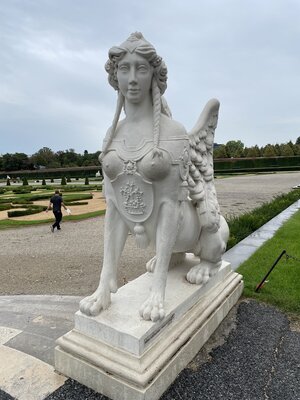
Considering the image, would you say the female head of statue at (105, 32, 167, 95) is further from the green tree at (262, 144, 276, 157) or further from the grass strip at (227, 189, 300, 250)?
the green tree at (262, 144, 276, 157)

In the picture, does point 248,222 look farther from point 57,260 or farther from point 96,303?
point 96,303

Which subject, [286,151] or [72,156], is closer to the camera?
[286,151]

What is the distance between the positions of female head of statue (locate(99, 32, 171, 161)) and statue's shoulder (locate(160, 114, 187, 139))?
0.06 metres

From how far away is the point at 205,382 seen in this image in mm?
2576

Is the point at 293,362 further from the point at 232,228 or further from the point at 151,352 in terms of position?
the point at 232,228

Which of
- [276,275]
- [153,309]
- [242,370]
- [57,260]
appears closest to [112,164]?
[153,309]

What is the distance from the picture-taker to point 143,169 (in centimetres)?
248

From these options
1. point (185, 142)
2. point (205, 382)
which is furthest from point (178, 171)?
point (205, 382)

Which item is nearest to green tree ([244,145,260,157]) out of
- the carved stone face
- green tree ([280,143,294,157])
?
green tree ([280,143,294,157])

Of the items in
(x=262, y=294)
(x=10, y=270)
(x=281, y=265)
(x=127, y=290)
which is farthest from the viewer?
(x=10, y=270)

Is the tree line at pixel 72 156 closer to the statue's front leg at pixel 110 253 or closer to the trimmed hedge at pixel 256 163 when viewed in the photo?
the trimmed hedge at pixel 256 163

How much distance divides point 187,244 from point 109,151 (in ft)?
3.95

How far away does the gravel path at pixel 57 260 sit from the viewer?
221 inches

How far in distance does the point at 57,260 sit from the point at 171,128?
5.49m
